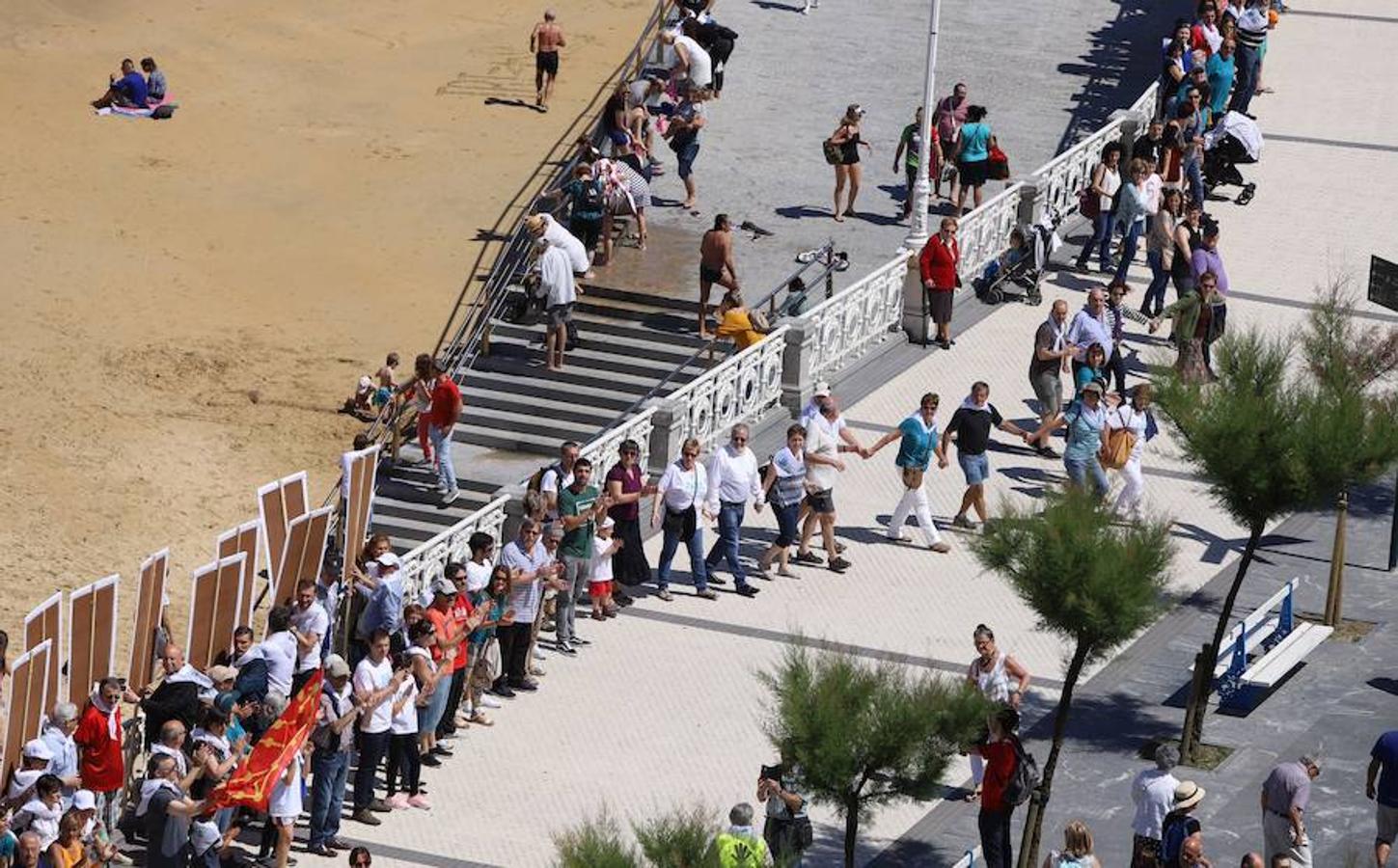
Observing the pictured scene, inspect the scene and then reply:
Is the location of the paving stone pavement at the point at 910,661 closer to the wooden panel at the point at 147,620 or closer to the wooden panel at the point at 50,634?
the wooden panel at the point at 147,620

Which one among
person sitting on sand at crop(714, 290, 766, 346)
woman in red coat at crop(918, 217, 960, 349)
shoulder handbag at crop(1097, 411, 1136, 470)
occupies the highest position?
woman in red coat at crop(918, 217, 960, 349)

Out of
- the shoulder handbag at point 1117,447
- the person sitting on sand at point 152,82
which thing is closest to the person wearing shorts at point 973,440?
the shoulder handbag at point 1117,447

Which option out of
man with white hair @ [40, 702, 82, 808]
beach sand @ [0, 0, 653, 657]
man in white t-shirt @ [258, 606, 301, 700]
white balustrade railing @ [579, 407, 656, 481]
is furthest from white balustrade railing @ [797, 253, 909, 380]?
man with white hair @ [40, 702, 82, 808]

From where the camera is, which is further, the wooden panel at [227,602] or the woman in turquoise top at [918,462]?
the woman in turquoise top at [918,462]

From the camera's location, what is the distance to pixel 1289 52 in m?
46.0

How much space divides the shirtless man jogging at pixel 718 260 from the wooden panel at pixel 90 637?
10.2m

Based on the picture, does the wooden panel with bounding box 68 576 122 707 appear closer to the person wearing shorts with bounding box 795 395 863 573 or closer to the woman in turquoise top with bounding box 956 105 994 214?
the person wearing shorts with bounding box 795 395 863 573

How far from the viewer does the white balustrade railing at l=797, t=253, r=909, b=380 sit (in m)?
33.4

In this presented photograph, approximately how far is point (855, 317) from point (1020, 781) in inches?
405

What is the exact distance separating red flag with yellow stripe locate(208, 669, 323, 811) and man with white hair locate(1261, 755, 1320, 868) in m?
7.13

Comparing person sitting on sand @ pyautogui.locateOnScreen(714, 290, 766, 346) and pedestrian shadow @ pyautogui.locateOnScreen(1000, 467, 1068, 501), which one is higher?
person sitting on sand @ pyautogui.locateOnScreen(714, 290, 766, 346)

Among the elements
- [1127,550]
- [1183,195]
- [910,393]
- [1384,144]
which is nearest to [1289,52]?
[1384,144]

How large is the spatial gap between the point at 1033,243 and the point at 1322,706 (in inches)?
374

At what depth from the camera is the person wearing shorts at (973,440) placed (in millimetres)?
30531
